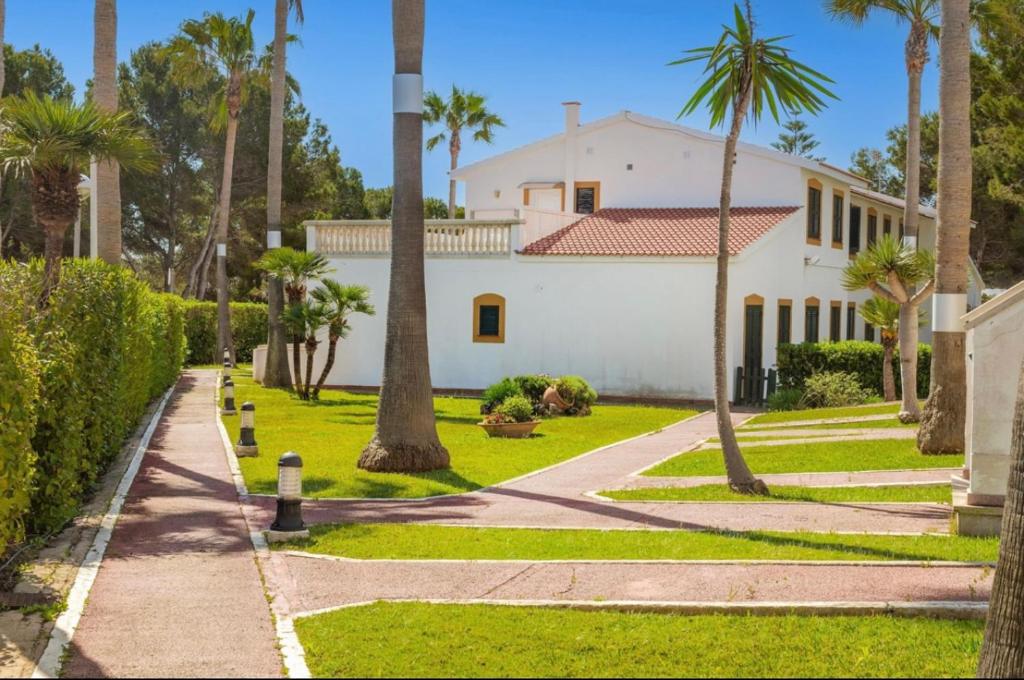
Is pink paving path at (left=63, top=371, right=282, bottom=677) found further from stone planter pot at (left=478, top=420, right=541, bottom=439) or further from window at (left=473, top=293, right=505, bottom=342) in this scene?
window at (left=473, top=293, right=505, bottom=342)

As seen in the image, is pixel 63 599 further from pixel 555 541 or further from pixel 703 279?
pixel 703 279

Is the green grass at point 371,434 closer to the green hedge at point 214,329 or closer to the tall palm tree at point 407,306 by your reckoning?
the tall palm tree at point 407,306

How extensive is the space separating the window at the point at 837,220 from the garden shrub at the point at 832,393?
356 inches

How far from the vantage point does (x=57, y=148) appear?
1400 centimetres

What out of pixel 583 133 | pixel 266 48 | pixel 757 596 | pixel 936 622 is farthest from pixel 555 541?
pixel 266 48

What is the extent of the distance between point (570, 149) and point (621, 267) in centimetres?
755

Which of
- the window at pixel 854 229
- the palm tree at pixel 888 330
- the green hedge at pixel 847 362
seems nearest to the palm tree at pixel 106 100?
the palm tree at pixel 888 330

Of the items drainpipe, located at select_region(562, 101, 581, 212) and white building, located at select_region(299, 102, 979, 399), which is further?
drainpipe, located at select_region(562, 101, 581, 212)

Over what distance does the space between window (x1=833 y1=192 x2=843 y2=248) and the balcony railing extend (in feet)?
38.2

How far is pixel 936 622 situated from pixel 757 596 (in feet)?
4.07

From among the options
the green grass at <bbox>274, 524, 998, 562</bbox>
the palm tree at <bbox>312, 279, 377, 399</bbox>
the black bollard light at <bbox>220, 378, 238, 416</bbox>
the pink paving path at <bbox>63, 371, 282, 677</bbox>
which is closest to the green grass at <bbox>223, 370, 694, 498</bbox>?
the black bollard light at <bbox>220, 378, 238, 416</bbox>

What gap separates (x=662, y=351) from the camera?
29891 mm

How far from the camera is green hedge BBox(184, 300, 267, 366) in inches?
1796

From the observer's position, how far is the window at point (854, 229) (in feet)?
127
